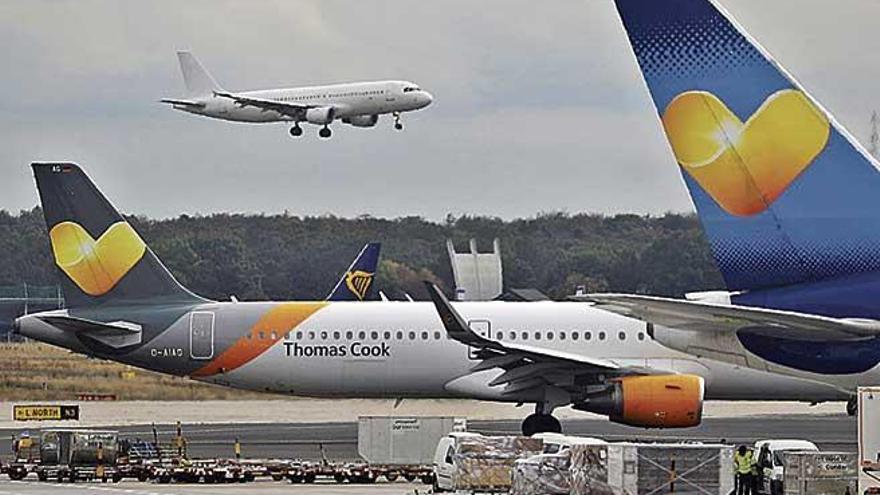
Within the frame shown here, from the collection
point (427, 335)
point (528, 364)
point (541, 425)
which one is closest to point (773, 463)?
point (528, 364)

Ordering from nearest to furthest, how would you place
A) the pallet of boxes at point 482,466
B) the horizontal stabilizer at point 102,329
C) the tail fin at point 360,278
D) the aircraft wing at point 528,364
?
the pallet of boxes at point 482,466 < the aircraft wing at point 528,364 < the horizontal stabilizer at point 102,329 < the tail fin at point 360,278

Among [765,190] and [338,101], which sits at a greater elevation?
[338,101]

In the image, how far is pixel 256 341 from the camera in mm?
42375

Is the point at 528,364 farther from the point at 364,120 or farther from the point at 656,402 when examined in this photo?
the point at 364,120

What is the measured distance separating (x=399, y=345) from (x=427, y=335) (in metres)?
0.66

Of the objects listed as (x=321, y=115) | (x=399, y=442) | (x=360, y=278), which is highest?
(x=321, y=115)

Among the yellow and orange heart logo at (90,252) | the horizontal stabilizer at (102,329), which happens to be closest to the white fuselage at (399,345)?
the horizontal stabilizer at (102,329)

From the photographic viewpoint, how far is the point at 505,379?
128 feet

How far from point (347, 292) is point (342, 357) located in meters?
23.4

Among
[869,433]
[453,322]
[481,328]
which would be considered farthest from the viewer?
[481,328]

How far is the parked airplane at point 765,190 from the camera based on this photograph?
20.4 meters

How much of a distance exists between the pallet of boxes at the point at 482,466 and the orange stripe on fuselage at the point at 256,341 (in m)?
13.8

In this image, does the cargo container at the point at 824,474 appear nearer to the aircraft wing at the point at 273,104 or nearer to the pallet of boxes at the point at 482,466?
the pallet of boxes at the point at 482,466

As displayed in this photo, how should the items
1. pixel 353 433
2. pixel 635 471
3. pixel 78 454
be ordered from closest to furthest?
pixel 635 471 < pixel 78 454 < pixel 353 433
